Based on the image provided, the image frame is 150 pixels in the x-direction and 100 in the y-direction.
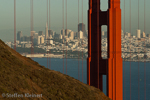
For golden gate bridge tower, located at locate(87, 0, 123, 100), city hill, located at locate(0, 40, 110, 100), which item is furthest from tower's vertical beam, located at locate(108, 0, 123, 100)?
city hill, located at locate(0, 40, 110, 100)

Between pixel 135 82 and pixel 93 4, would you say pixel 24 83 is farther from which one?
pixel 135 82

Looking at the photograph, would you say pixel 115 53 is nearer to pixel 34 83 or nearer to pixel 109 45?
pixel 109 45

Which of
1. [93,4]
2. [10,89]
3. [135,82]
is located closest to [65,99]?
[10,89]

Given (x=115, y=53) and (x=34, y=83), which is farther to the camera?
(x=115, y=53)

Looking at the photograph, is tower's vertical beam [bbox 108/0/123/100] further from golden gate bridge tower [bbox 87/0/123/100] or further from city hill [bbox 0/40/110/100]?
city hill [bbox 0/40/110/100]

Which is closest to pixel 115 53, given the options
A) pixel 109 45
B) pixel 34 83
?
pixel 109 45

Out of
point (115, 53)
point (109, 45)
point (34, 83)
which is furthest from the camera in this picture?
point (115, 53)

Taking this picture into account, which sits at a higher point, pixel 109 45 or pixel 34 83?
pixel 109 45
